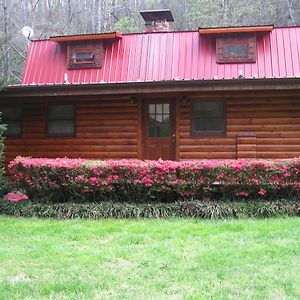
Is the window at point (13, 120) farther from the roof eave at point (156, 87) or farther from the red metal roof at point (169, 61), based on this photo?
the roof eave at point (156, 87)

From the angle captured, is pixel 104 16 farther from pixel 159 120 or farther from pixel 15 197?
pixel 15 197

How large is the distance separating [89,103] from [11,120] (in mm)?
2350

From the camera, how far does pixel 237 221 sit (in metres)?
7.68

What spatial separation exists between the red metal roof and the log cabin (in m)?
0.03

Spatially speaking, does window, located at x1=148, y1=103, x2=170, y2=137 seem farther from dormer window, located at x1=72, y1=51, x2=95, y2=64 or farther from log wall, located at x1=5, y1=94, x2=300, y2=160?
dormer window, located at x1=72, y1=51, x2=95, y2=64

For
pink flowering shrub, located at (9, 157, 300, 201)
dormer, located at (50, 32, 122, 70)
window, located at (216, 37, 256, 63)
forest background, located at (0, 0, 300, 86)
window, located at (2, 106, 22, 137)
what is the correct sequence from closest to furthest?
1. pink flowering shrub, located at (9, 157, 300, 201)
2. window, located at (216, 37, 256, 63)
3. window, located at (2, 106, 22, 137)
4. dormer, located at (50, 32, 122, 70)
5. forest background, located at (0, 0, 300, 86)

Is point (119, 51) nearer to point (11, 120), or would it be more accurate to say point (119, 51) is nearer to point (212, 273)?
point (11, 120)

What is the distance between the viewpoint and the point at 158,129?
459 inches

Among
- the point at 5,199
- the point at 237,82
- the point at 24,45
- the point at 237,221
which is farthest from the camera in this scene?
the point at 24,45

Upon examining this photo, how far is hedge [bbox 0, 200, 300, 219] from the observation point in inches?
318

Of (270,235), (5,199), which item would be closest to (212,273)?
(270,235)

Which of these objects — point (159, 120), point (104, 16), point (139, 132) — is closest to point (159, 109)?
point (159, 120)

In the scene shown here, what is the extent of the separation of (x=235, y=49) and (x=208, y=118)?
7.29 ft

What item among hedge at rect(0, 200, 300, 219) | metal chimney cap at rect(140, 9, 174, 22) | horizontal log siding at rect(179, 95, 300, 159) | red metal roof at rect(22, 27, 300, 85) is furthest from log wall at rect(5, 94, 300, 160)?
metal chimney cap at rect(140, 9, 174, 22)
